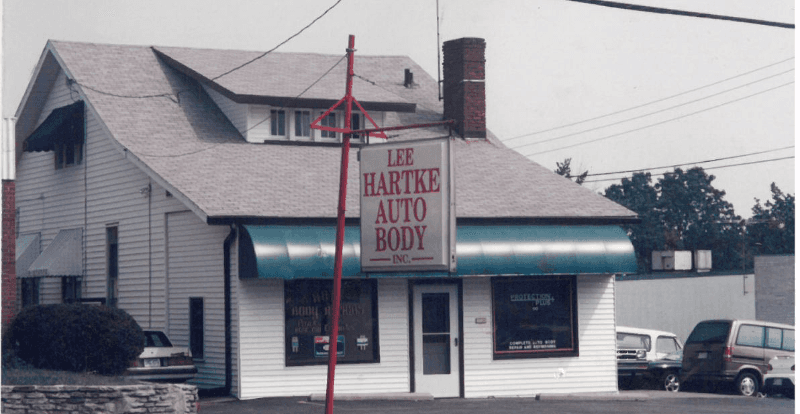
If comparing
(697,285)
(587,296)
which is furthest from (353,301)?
(697,285)

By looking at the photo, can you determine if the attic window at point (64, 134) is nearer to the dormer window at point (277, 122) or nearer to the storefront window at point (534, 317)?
the dormer window at point (277, 122)

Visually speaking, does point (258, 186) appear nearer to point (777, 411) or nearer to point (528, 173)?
point (528, 173)

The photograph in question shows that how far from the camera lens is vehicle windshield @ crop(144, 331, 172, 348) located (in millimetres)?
21328

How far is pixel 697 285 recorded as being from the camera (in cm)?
4712

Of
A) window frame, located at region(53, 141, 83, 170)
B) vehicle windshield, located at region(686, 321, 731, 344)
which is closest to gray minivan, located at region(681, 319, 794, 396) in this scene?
vehicle windshield, located at region(686, 321, 731, 344)

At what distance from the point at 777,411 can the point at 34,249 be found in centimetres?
1860

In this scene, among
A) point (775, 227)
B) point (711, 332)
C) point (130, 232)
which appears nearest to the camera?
point (130, 232)

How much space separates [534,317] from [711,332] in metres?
5.77

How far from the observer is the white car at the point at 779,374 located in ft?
87.7

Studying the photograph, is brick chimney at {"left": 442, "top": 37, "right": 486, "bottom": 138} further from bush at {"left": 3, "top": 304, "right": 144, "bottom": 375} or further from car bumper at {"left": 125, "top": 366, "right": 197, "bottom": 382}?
bush at {"left": 3, "top": 304, "right": 144, "bottom": 375}

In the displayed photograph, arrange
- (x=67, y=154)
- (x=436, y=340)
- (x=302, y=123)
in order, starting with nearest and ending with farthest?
(x=436, y=340)
(x=302, y=123)
(x=67, y=154)

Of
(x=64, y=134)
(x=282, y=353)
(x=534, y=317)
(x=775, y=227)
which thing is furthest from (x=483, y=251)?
(x=775, y=227)

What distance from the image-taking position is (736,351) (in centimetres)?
2691

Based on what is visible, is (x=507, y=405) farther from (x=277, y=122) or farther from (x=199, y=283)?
(x=277, y=122)
